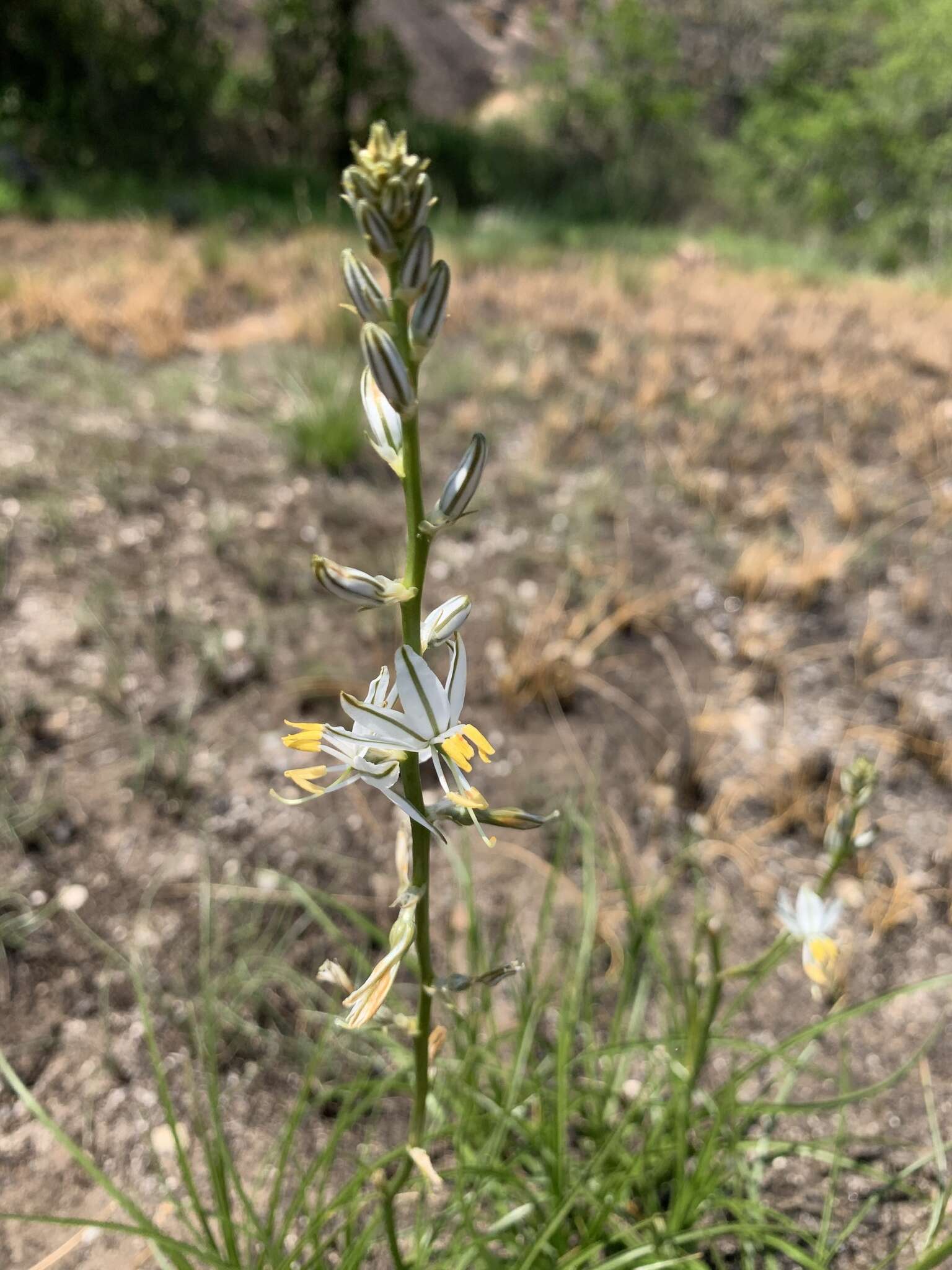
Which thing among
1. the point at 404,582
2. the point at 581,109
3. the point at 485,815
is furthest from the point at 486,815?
the point at 581,109

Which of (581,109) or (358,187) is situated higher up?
(581,109)

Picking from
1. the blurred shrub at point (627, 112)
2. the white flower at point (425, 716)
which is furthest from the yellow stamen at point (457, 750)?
the blurred shrub at point (627, 112)

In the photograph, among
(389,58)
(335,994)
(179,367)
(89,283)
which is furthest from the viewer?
(389,58)

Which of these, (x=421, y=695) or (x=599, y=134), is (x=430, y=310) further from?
(x=599, y=134)

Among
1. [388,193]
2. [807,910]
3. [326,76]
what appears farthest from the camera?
[326,76]

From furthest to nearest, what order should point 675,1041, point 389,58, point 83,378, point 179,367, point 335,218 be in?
1. point 389,58
2. point 335,218
3. point 179,367
4. point 83,378
5. point 675,1041

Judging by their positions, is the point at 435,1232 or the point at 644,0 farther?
the point at 644,0

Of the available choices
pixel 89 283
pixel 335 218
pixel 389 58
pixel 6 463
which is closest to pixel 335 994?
pixel 6 463

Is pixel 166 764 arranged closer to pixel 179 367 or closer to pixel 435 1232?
pixel 435 1232
